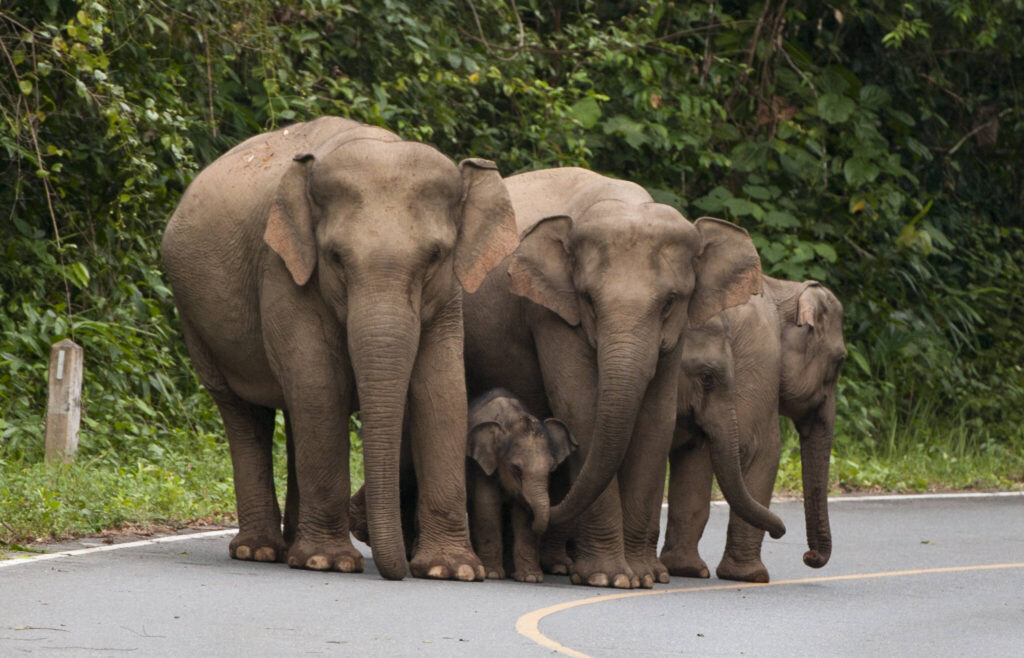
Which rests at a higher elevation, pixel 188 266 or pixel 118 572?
pixel 188 266

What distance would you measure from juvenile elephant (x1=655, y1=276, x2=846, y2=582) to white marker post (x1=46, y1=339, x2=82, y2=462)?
4584 millimetres

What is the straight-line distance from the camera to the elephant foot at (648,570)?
1036cm

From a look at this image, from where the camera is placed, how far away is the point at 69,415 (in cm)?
1359

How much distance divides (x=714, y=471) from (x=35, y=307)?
7.18 meters

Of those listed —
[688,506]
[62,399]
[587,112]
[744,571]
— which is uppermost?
[587,112]

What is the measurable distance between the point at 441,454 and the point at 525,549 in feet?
2.53

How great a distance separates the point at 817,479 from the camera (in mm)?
11797

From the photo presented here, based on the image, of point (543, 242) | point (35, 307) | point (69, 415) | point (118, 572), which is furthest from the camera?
point (35, 307)

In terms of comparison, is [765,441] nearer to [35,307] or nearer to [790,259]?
[35,307]

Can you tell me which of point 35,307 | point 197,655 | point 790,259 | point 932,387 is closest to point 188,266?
point 197,655

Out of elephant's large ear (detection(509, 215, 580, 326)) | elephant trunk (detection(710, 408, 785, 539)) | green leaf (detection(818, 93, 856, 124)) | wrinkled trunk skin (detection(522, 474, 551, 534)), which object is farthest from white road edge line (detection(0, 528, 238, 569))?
green leaf (detection(818, 93, 856, 124))

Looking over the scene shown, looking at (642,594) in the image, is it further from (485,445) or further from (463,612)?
(463,612)

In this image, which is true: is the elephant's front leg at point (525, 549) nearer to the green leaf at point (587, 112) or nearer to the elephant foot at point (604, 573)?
the elephant foot at point (604, 573)

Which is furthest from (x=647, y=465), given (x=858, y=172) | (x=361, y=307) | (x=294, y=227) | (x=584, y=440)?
(x=858, y=172)
